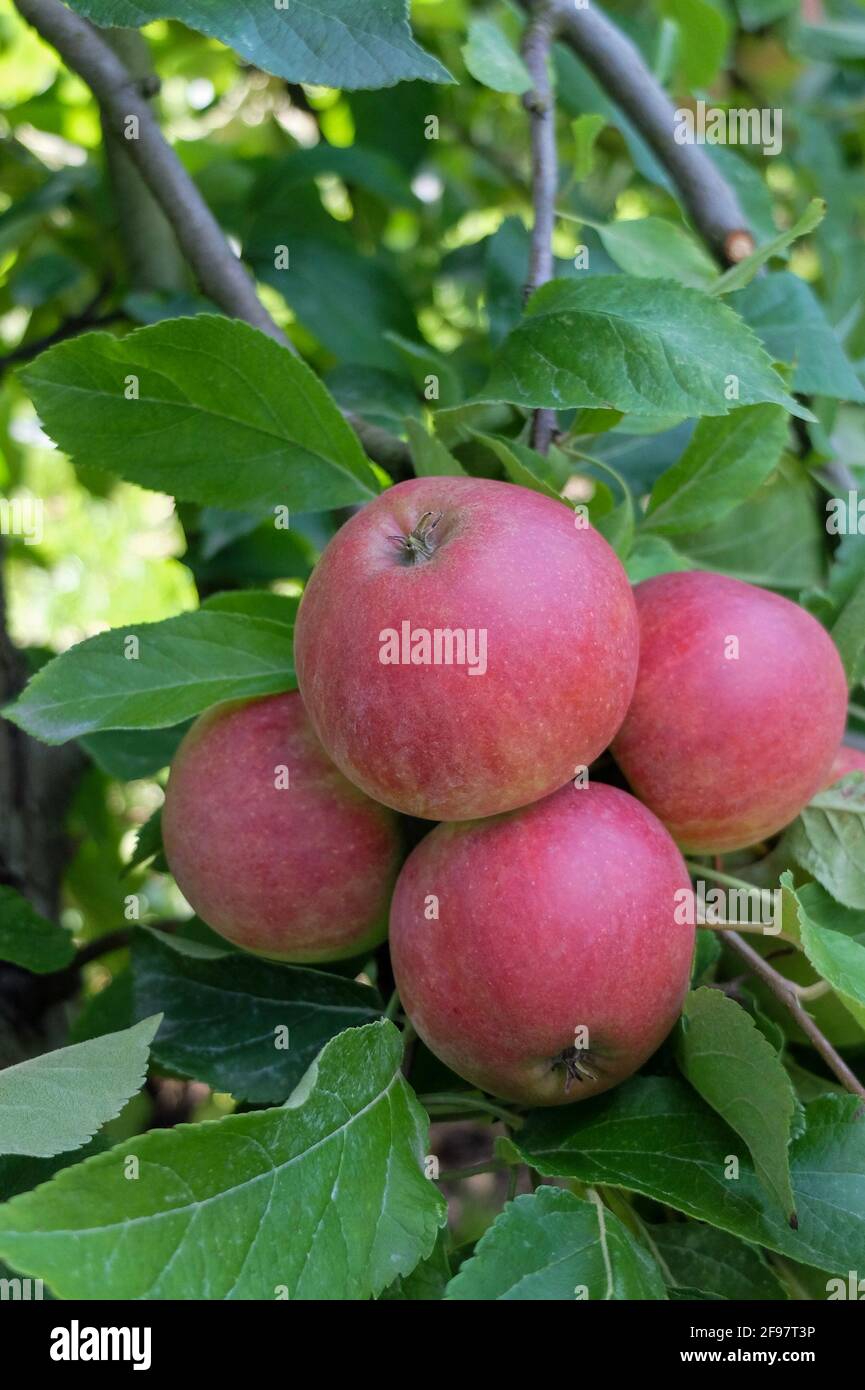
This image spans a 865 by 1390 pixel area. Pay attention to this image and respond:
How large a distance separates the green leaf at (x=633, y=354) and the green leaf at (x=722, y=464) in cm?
12

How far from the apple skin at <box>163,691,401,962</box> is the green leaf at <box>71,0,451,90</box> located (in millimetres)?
397

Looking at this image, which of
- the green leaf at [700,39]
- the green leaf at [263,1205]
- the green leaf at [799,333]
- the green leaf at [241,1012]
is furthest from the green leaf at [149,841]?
the green leaf at [700,39]

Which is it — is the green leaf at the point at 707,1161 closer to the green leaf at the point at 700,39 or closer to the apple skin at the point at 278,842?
the apple skin at the point at 278,842

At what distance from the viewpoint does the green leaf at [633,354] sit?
0.73 m

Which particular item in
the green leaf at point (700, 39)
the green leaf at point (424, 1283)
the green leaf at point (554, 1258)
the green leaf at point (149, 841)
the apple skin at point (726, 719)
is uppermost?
the green leaf at point (700, 39)

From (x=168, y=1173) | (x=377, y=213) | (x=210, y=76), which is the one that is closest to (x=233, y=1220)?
(x=168, y=1173)

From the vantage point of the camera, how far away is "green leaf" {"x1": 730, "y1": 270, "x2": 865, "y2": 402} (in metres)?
1.00

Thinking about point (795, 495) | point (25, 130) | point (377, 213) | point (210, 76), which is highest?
point (210, 76)

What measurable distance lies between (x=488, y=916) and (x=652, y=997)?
0.37ft

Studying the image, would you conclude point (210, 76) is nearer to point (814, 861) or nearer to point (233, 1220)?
point (814, 861)

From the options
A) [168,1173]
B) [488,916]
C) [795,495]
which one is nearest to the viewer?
[168,1173]

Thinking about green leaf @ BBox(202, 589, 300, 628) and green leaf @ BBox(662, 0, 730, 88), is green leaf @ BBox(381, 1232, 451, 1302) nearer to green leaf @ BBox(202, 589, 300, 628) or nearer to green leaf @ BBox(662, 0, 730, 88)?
green leaf @ BBox(202, 589, 300, 628)

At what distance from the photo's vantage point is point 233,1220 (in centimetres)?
60

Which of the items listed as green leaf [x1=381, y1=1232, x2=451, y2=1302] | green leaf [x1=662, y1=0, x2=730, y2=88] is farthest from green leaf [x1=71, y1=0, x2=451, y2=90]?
green leaf [x1=662, y1=0, x2=730, y2=88]
